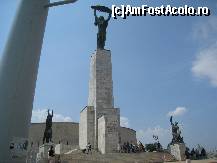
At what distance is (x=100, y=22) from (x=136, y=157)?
49.1 feet

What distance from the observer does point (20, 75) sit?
3541 mm

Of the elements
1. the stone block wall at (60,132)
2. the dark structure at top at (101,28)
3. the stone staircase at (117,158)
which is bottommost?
the stone staircase at (117,158)

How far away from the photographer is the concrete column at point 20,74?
3.29m

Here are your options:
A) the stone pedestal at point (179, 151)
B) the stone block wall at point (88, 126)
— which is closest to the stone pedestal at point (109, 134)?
the stone block wall at point (88, 126)

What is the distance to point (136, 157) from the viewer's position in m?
→ 20.2

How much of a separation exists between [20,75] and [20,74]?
0.01m

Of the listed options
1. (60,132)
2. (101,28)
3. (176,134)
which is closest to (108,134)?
(176,134)

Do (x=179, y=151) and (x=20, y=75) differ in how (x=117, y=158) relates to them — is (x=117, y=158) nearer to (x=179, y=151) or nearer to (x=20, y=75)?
(x=179, y=151)

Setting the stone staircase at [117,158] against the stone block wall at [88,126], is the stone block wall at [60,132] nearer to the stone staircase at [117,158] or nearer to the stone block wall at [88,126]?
the stone block wall at [88,126]

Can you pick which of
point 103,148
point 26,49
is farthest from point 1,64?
point 103,148

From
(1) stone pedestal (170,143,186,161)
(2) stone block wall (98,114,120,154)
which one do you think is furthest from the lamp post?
(2) stone block wall (98,114,120,154)

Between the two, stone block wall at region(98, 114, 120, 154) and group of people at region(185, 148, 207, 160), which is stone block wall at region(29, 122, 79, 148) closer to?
stone block wall at region(98, 114, 120, 154)

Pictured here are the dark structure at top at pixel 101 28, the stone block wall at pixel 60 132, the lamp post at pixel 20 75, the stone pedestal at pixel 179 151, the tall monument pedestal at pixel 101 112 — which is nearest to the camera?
the lamp post at pixel 20 75

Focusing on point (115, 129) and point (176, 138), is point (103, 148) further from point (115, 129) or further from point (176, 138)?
point (176, 138)
